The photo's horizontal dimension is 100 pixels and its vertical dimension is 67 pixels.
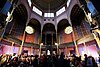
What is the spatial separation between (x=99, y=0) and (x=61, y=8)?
11.5 m

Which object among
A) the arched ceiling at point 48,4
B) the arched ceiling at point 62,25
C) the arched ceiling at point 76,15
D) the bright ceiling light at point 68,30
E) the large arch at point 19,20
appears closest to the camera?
the arched ceiling at point 76,15

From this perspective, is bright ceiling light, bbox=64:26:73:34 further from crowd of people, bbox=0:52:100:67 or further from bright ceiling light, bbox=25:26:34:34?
crowd of people, bbox=0:52:100:67

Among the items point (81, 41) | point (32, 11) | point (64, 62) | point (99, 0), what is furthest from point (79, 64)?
point (32, 11)

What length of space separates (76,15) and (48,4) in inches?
254

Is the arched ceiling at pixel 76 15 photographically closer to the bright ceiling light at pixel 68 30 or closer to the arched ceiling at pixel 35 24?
the bright ceiling light at pixel 68 30

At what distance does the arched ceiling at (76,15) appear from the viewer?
54.5ft

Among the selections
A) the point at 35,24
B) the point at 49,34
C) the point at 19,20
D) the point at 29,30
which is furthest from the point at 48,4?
→ the point at 19,20

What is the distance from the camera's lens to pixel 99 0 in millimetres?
10602

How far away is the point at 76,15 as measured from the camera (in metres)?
17.8

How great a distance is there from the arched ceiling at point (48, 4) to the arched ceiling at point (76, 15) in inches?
157

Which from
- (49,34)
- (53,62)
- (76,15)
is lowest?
(53,62)

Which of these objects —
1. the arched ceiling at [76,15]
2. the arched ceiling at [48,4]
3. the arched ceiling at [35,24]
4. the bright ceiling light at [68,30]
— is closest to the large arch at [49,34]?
the arched ceiling at [35,24]

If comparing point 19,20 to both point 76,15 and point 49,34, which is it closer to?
point 49,34

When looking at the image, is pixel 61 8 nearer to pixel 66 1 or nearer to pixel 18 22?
pixel 66 1
